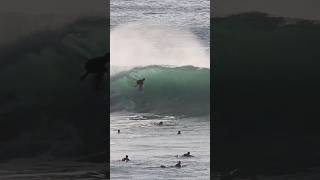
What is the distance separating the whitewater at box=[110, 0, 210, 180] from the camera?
7148 millimetres

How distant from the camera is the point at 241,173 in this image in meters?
7.11

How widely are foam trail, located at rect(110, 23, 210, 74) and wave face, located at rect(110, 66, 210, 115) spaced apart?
3.7 inches

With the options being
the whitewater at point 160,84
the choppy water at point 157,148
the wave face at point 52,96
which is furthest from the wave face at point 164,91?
the wave face at point 52,96

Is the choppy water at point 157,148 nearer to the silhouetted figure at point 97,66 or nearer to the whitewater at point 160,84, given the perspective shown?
the whitewater at point 160,84

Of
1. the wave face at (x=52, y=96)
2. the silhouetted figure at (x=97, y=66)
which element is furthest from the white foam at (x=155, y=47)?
the wave face at (x=52, y=96)

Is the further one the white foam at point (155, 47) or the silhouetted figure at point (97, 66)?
the white foam at point (155, 47)

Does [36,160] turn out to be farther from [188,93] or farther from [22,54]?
[188,93]

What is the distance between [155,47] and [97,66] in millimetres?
714

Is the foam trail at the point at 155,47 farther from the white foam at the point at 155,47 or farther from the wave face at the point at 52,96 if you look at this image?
the wave face at the point at 52,96

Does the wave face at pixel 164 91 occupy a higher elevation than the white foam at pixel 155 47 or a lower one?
lower

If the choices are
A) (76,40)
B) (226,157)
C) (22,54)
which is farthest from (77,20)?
(226,157)

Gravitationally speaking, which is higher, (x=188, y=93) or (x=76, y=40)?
(x=76, y=40)

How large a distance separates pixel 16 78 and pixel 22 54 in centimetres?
28

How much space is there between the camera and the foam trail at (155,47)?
715cm
